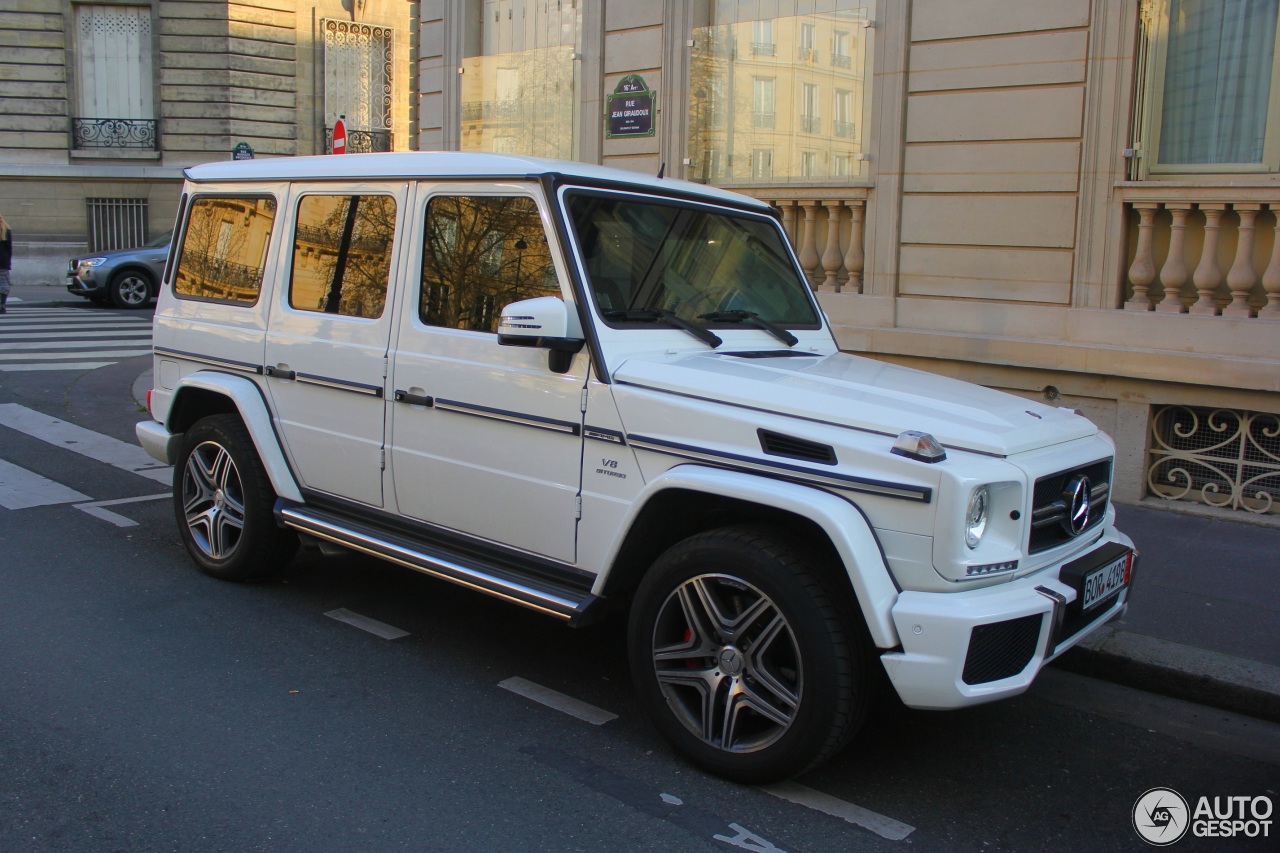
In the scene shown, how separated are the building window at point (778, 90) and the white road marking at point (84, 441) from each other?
17.5 feet

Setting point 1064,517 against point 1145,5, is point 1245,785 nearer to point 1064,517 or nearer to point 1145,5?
point 1064,517

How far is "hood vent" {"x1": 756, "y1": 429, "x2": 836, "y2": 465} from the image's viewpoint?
3.65 meters

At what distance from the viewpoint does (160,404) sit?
20.3 ft

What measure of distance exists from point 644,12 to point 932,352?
4.46 m

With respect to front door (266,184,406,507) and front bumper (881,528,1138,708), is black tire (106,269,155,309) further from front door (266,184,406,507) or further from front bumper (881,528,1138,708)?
front bumper (881,528,1138,708)

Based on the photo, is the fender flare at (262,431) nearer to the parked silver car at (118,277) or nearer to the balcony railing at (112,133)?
the parked silver car at (118,277)

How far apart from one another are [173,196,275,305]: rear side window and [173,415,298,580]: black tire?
67 cm

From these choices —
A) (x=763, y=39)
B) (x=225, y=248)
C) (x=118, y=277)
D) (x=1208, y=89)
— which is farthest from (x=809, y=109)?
(x=118, y=277)

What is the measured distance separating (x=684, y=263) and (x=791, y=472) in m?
1.38

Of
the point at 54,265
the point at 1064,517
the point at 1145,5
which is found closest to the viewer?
the point at 1064,517

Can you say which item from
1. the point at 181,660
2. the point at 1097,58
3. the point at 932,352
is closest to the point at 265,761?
the point at 181,660

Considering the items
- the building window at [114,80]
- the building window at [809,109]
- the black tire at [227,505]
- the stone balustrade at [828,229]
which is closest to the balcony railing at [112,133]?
the building window at [114,80]

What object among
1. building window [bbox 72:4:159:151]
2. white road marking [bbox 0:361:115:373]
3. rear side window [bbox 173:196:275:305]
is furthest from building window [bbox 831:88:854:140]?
building window [bbox 72:4:159:151]

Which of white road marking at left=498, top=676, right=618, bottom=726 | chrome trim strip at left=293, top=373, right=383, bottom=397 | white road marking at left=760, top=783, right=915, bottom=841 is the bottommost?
white road marking at left=760, top=783, right=915, bottom=841
